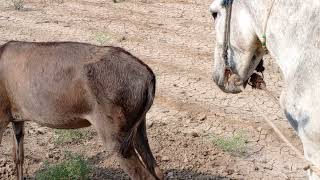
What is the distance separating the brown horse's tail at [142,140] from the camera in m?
4.06

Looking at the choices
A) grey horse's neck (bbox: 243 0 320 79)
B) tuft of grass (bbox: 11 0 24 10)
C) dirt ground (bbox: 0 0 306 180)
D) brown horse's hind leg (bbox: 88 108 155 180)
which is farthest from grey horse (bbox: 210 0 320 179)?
tuft of grass (bbox: 11 0 24 10)

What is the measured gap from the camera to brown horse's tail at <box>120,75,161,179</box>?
13.3 feet

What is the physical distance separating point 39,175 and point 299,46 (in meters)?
3.16

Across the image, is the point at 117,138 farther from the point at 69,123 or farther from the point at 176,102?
the point at 176,102

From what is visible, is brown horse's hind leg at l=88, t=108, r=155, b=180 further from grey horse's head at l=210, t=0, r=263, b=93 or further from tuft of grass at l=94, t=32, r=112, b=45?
tuft of grass at l=94, t=32, r=112, b=45

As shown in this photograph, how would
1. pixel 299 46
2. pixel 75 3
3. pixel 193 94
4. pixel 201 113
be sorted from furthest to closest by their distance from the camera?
pixel 75 3 → pixel 193 94 → pixel 201 113 → pixel 299 46

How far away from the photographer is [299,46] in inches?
100

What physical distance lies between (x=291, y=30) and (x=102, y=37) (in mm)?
6722

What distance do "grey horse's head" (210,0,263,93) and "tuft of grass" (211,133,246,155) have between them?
6.58ft

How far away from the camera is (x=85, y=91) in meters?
4.01

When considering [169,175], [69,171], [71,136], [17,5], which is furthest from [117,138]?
[17,5]

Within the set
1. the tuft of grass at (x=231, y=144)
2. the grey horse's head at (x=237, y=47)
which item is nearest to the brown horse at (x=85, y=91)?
the grey horse's head at (x=237, y=47)

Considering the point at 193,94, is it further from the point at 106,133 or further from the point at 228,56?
the point at 228,56

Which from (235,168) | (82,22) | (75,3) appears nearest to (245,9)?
(235,168)
